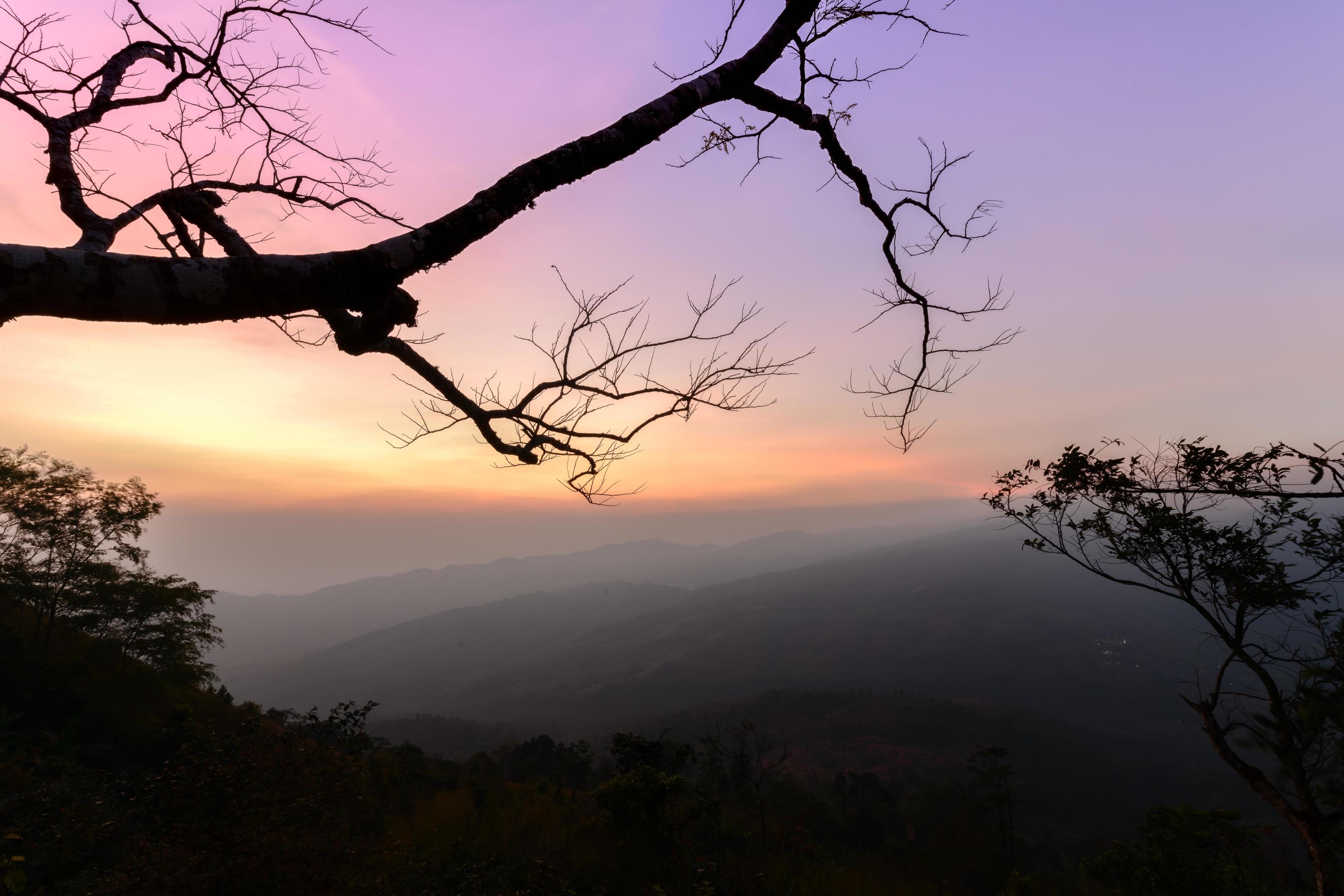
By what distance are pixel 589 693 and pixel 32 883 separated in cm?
16493

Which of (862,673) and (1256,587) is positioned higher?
(1256,587)

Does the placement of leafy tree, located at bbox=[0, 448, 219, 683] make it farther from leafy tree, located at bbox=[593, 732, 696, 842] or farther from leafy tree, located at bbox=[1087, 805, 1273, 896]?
leafy tree, located at bbox=[1087, 805, 1273, 896]

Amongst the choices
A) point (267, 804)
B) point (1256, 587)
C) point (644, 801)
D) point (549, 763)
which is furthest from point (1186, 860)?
point (549, 763)

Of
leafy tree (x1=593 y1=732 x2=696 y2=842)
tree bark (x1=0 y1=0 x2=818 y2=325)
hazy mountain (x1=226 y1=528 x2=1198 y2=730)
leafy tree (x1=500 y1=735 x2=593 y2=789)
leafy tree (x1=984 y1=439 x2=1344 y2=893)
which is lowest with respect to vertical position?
hazy mountain (x1=226 y1=528 x2=1198 y2=730)

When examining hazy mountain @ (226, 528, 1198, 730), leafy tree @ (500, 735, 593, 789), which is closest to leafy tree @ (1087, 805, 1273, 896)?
leafy tree @ (500, 735, 593, 789)

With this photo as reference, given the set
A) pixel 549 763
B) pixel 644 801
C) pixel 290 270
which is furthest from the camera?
pixel 549 763


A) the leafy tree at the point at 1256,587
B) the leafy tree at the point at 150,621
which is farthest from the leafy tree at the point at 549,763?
the leafy tree at the point at 1256,587

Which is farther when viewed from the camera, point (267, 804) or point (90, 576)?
point (90, 576)

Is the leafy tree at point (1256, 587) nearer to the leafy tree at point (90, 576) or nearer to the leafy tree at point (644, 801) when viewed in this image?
the leafy tree at point (644, 801)

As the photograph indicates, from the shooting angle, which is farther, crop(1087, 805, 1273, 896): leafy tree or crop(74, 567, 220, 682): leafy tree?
crop(74, 567, 220, 682): leafy tree

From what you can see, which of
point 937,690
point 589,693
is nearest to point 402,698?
point 589,693

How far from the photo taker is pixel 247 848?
255 inches

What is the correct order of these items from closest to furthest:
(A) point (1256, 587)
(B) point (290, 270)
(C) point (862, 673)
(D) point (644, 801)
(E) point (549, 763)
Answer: (B) point (290, 270)
(A) point (1256, 587)
(D) point (644, 801)
(E) point (549, 763)
(C) point (862, 673)

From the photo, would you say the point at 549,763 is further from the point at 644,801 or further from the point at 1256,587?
the point at 1256,587
